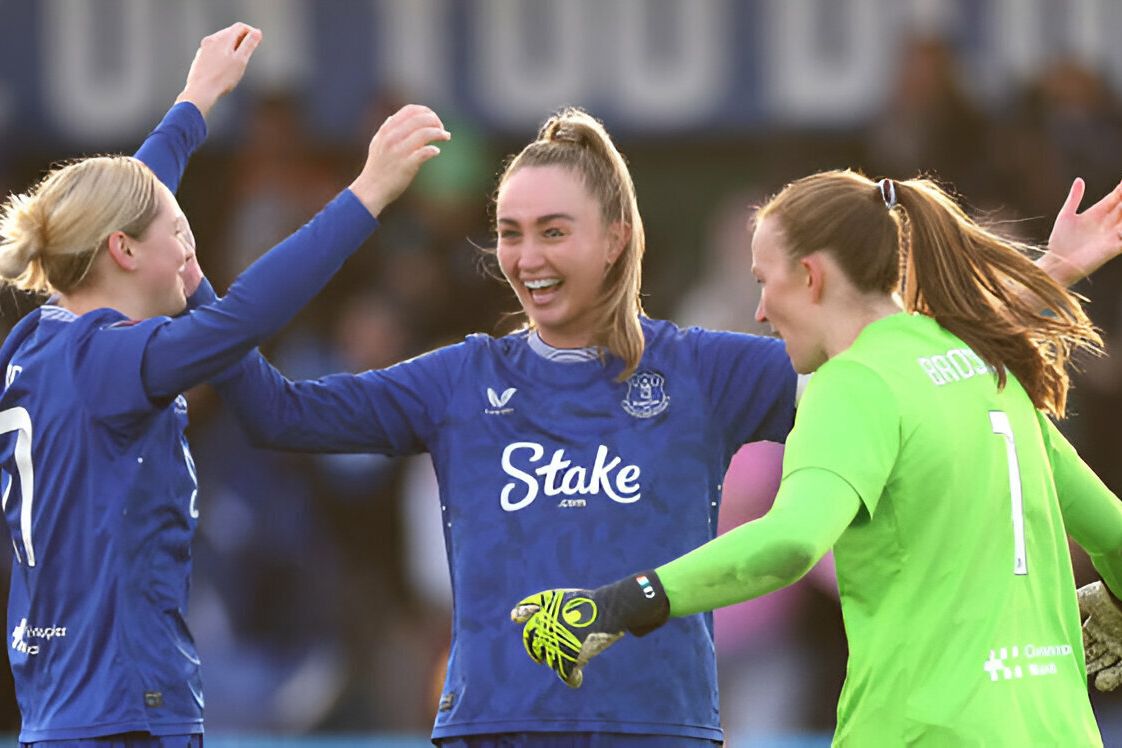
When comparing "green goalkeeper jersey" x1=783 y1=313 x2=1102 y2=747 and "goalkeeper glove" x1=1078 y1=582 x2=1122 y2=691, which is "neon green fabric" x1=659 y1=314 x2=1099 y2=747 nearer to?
"green goalkeeper jersey" x1=783 y1=313 x2=1102 y2=747

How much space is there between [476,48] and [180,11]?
1438 millimetres

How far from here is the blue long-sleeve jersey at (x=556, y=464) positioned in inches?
149

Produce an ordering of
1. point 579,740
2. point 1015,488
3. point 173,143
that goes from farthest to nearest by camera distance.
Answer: point 173,143, point 579,740, point 1015,488

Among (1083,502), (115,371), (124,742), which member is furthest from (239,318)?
(1083,502)

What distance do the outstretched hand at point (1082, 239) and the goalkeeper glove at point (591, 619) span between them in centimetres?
141

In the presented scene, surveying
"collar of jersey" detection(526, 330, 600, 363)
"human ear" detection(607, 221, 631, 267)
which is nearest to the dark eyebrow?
"human ear" detection(607, 221, 631, 267)

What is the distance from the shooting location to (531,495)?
12.7ft

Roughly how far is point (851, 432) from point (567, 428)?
0.84m

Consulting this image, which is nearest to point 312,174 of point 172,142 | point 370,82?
point 370,82

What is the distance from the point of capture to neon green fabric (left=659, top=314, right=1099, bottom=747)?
10.6ft

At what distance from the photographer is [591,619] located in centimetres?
314

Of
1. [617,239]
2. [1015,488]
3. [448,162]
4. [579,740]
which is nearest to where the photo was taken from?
[1015,488]

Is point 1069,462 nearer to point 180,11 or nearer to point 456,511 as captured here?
point 456,511

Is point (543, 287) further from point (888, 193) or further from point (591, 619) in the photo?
point (591, 619)
